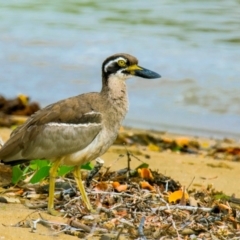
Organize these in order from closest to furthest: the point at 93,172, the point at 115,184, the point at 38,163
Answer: the point at 115,184, the point at 93,172, the point at 38,163

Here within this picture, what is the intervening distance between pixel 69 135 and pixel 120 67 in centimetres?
81

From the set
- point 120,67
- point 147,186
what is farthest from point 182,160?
point 120,67

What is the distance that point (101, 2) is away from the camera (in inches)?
920

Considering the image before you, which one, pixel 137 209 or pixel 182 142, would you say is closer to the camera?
pixel 137 209

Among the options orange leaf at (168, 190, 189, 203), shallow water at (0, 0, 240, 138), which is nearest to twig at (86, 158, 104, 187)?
orange leaf at (168, 190, 189, 203)

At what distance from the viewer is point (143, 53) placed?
1741 centimetres

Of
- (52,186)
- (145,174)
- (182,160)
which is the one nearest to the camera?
(52,186)

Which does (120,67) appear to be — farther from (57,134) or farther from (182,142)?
(182,142)

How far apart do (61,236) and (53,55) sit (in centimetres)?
1168

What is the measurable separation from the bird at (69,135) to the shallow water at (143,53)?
17.8 feet

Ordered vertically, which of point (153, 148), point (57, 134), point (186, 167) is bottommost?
point (153, 148)

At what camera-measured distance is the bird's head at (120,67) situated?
772 centimetres

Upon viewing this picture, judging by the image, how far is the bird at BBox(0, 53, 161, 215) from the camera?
7.38 m

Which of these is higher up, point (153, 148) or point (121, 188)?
point (121, 188)
